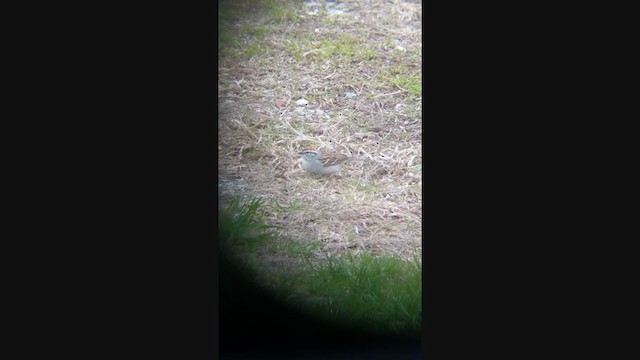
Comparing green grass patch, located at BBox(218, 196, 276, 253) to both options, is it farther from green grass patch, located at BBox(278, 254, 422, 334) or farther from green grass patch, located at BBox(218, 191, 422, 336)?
green grass patch, located at BBox(278, 254, 422, 334)

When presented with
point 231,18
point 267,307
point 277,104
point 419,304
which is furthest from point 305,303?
point 231,18

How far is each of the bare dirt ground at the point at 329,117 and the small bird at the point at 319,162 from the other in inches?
1.4

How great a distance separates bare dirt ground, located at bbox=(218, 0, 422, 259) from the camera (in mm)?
4926

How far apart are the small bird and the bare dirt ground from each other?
0.04m

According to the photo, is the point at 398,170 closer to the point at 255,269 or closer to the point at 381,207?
the point at 381,207

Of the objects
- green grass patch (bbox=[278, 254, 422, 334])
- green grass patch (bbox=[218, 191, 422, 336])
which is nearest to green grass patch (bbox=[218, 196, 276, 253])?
green grass patch (bbox=[218, 191, 422, 336])

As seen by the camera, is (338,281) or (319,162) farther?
(319,162)

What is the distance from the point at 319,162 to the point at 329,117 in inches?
9.6

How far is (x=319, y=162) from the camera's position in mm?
5008

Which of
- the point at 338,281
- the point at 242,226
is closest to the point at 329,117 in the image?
the point at 242,226

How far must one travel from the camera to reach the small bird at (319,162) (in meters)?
5.01

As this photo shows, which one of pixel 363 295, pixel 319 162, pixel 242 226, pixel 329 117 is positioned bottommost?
pixel 363 295

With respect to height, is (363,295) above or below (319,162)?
below

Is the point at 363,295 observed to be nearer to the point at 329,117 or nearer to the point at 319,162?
the point at 319,162
